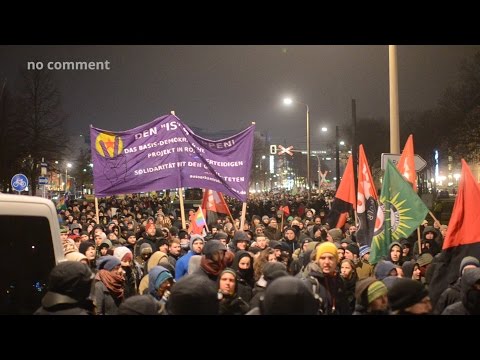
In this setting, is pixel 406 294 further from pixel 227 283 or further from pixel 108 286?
pixel 108 286

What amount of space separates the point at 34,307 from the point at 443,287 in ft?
12.2

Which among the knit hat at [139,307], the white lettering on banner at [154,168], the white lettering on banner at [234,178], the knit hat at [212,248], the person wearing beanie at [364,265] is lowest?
the person wearing beanie at [364,265]

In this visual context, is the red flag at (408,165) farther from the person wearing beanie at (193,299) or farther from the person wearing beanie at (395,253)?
the person wearing beanie at (193,299)

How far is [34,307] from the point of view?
12.6 feet

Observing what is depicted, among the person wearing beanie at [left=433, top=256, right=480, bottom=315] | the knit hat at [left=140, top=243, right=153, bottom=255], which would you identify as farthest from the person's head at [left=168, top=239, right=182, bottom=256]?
the person wearing beanie at [left=433, top=256, right=480, bottom=315]

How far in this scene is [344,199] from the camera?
1130cm

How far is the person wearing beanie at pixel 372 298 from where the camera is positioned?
4.89 meters

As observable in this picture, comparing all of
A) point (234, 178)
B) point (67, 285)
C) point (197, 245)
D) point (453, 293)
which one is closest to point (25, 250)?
point (67, 285)

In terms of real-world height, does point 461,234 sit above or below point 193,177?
below

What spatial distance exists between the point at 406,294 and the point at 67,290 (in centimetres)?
197

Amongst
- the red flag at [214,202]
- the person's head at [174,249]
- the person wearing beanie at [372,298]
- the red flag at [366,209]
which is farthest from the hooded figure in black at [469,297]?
the red flag at [214,202]

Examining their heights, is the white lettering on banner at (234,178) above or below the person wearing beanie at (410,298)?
above
